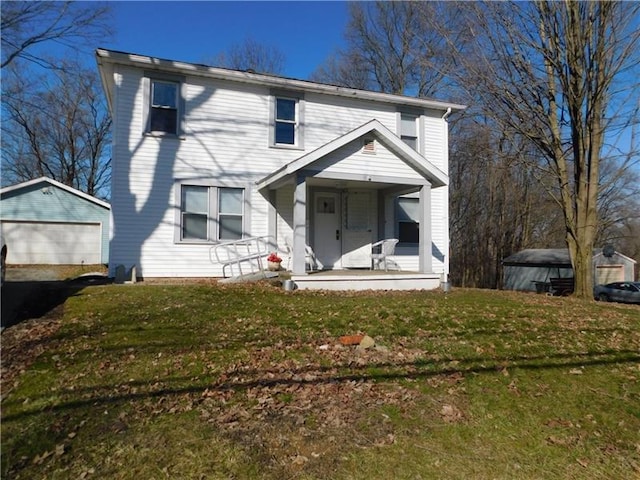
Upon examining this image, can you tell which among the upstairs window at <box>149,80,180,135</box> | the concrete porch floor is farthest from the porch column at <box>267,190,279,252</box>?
the upstairs window at <box>149,80,180,135</box>

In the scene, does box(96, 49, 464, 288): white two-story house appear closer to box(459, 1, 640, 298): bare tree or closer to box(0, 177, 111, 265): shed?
box(459, 1, 640, 298): bare tree

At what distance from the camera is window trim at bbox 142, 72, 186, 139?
10.8 m

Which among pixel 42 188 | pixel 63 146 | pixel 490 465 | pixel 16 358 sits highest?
pixel 63 146

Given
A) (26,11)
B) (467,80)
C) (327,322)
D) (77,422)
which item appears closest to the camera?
(77,422)

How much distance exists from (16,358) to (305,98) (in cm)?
995

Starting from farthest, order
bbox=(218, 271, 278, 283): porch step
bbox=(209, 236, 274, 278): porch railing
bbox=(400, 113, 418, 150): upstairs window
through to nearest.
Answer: bbox=(400, 113, 418, 150): upstairs window < bbox=(209, 236, 274, 278): porch railing < bbox=(218, 271, 278, 283): porch step

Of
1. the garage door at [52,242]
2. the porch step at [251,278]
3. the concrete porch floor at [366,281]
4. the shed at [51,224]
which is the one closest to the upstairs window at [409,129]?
the concrete porch floor at [366,281]

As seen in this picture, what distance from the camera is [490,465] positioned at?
3.13 metres

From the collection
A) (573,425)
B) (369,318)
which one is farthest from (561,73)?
(573,425)

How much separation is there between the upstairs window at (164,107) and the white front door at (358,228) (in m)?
5.19

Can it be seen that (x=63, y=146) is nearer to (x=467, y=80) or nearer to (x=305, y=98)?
(x=305, y=98)

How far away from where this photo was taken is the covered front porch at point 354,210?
31.8 ft

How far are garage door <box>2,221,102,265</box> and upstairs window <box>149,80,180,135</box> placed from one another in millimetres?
11440

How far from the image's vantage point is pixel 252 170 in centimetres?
1186
